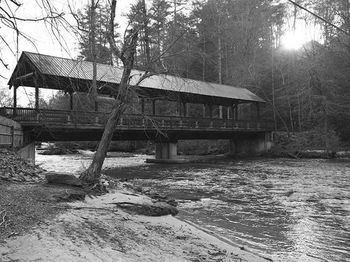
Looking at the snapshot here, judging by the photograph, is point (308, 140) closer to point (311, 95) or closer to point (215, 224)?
point (311, 95)

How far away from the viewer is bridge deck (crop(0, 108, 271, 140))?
57.8 ft

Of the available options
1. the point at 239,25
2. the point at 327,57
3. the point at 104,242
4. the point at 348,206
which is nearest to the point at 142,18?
the point at 104,242

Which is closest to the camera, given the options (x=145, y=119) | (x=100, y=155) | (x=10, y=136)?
(x=100, y=155)

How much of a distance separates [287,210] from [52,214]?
651cm

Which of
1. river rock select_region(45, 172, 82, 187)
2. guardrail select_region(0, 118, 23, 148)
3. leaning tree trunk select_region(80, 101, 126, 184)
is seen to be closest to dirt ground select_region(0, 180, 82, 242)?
river rock select_region(45, 172, 82, 187)

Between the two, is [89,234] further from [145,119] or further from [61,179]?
[145,119]

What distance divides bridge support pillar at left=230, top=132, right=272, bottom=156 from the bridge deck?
4.15ft

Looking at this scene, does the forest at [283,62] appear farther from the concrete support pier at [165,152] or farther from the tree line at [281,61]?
the concrete support pier at [165,152]

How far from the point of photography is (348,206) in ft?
31.6

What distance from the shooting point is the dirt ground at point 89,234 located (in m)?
3.88

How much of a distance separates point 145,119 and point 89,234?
951 centimetres

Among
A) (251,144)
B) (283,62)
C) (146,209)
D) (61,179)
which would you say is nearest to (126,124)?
(61,179)

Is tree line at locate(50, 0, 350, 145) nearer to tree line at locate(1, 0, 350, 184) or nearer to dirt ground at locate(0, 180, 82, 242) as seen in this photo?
tree line at locate(1, 0, 350, 184)

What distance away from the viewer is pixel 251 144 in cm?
3700
